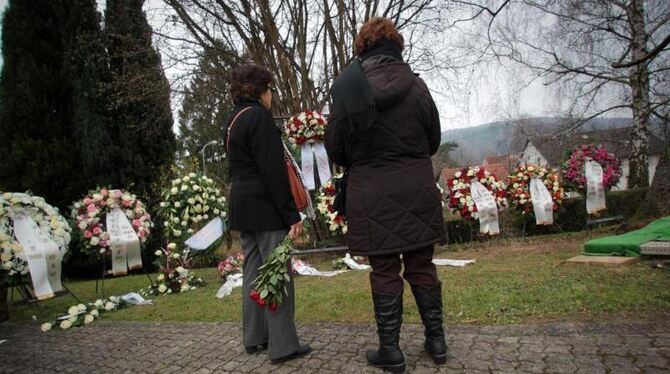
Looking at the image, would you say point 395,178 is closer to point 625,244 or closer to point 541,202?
point 625,244

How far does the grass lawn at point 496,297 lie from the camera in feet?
11.3

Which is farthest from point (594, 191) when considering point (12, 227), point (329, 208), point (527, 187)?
point (12, 227)

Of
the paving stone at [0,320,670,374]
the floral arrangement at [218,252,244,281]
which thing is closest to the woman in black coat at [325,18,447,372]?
the paving stone at [0,320,670,374]

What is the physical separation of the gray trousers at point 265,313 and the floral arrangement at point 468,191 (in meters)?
6.52

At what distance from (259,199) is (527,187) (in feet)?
26.0

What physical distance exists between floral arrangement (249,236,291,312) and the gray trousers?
10 cm

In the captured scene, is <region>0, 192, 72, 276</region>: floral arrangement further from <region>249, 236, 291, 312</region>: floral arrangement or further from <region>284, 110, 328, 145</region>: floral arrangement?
<region>249, 236, 291, 312</region>: floral arrangement

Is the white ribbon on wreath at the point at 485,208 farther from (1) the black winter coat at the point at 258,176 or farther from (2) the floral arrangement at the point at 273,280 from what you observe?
(2) the floral arrangement at the point at 273,280

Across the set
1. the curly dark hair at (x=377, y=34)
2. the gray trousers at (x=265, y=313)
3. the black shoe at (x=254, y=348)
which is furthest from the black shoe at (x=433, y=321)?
the curly dark hair at (x=377, y=34)

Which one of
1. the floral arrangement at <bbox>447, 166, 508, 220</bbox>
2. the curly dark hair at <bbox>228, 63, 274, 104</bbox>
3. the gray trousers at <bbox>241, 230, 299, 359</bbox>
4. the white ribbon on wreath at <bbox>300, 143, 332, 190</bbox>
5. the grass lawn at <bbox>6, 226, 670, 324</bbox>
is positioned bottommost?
the grass lawn at <bbox>6, 226, 670, 324</bbox>

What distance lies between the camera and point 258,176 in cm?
320

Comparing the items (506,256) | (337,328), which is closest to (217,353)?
(337,328)

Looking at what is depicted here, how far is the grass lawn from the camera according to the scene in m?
3.45

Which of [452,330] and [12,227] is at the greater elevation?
[12,227]
